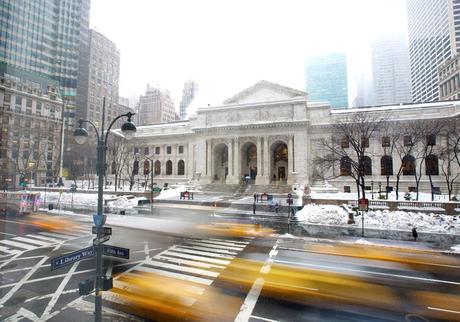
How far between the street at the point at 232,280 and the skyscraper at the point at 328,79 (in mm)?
167796

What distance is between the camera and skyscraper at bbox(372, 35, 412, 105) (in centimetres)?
18775

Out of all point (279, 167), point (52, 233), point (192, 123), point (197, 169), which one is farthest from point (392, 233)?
point (192, 123)

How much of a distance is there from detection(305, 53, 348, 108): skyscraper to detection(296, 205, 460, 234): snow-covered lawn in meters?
157

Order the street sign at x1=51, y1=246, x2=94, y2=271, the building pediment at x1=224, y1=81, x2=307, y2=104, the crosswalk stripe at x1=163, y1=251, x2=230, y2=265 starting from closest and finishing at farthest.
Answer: the street sign at x1=51, y1=246, x2=94, y2=271 < the crosswalk stripe at x1=163, y1=251, x2=230, y2=265 < the building pediment at x1=224, y1=81, x2=307, y2=104

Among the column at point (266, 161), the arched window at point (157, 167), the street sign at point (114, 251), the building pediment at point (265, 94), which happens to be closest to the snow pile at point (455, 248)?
the street sign at point (114, 251)

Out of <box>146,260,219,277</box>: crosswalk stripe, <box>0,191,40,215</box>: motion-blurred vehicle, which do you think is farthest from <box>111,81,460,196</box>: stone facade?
<box>146,260,219,277</box>: crosswalk stripe

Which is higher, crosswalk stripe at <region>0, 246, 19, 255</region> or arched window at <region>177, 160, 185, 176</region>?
arched window at <region>177, 160, 185, 176</region>

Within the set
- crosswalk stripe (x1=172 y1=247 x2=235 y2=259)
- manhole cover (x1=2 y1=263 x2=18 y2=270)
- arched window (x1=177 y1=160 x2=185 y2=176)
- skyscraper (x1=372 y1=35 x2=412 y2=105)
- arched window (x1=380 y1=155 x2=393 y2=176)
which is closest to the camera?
manhole cover (x1=2 y1=263 x2=18 y2=270)

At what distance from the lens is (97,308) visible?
536cm

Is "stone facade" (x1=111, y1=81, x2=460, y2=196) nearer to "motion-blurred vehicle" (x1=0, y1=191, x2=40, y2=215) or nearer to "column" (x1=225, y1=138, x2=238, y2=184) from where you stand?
"column" (x1=225, y1=138, x2=238, y2=184)

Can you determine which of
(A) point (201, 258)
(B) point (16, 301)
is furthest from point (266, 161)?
(B) point (16, 301)

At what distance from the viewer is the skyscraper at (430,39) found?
370 ft

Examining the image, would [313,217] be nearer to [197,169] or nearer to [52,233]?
[52,233]

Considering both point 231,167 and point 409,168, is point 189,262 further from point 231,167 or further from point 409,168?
point 409,168
